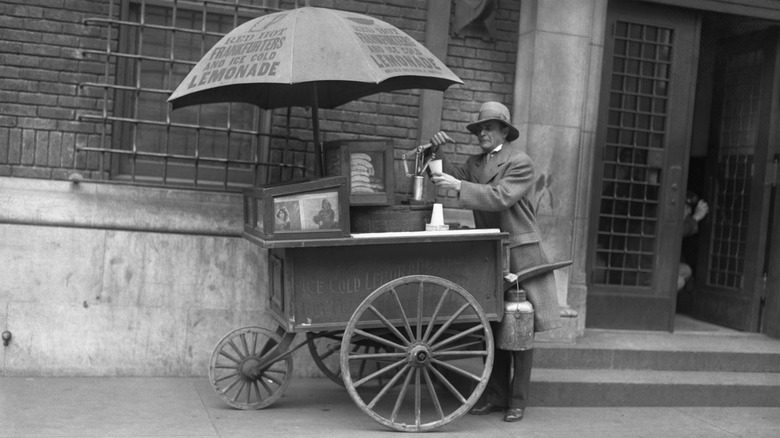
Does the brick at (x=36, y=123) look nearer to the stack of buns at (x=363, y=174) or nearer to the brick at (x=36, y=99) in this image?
the brick at (x=36, y=99)

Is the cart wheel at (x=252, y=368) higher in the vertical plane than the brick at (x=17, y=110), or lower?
lower

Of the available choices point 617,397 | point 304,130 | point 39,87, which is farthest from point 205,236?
point 617,397

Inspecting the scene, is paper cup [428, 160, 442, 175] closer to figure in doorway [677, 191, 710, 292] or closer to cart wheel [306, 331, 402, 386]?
cart wheel [306, 331, 402, 386]

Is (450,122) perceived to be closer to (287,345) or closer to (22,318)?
(287,345)

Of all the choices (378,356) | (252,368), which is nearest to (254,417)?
(252,368)

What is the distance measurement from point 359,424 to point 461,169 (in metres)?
2.01

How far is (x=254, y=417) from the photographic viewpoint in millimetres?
5945

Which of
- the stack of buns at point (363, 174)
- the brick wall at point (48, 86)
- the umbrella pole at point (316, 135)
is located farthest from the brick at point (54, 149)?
the stack of buns at point (363, 174)

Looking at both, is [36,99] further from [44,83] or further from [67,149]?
[67,149]

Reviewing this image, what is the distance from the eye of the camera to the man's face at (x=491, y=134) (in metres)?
6.33

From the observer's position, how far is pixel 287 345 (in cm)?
598

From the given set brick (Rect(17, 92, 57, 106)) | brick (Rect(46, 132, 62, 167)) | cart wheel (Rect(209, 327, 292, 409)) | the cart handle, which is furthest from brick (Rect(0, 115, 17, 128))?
the cart handle

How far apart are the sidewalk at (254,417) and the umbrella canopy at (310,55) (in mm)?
2103

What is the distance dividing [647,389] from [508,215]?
2008 mm
